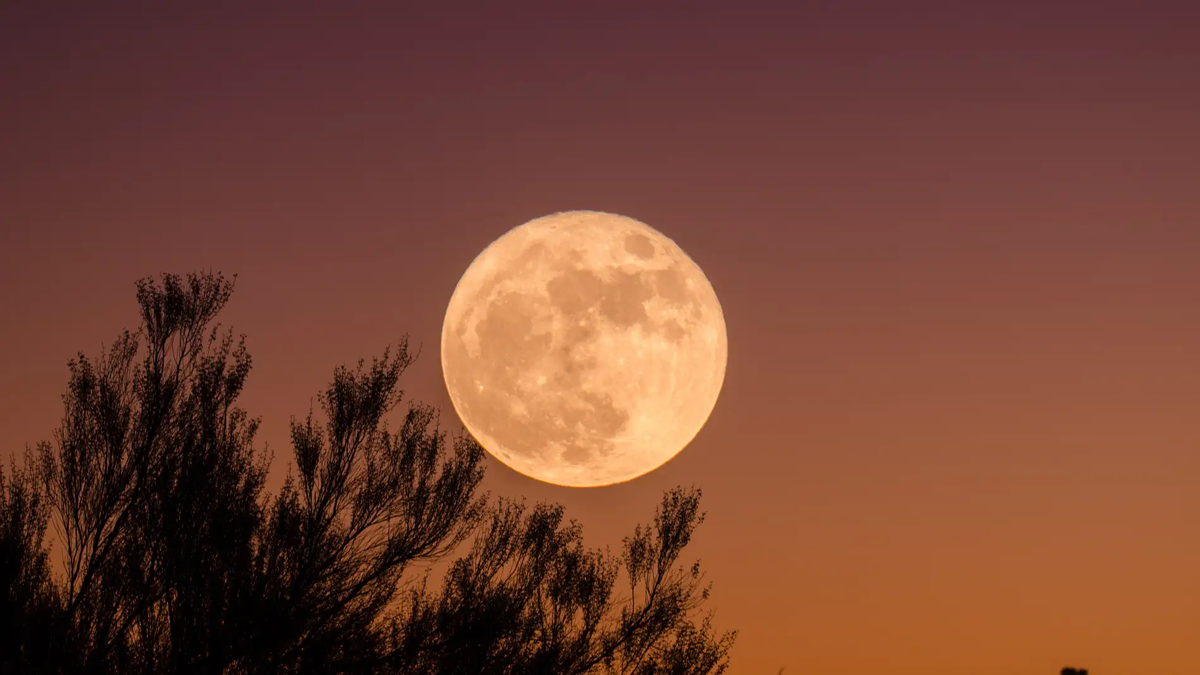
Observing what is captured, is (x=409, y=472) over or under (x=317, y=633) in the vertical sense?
over

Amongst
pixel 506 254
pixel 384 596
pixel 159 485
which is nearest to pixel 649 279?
pixel 506 254

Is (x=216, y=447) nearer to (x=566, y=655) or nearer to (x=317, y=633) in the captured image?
(x=317, y=633)

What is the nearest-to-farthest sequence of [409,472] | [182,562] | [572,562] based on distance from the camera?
[182,562] → [409,472] → [572,562]

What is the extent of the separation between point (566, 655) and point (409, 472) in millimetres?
4395

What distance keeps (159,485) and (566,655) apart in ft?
24.5

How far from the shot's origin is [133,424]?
15.3 meters

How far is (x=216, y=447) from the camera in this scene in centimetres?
1522

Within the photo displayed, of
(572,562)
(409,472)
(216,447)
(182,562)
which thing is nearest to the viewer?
(182,562)

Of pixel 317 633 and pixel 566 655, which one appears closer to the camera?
pixel 317 633

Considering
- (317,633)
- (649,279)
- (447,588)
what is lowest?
(317,633)

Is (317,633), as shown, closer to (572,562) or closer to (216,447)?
(216,447)

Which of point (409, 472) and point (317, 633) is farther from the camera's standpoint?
point (409, 472)

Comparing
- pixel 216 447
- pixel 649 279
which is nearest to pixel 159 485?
pixel 216 447

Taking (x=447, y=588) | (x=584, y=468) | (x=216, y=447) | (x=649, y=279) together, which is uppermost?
(x=649, y=279)
